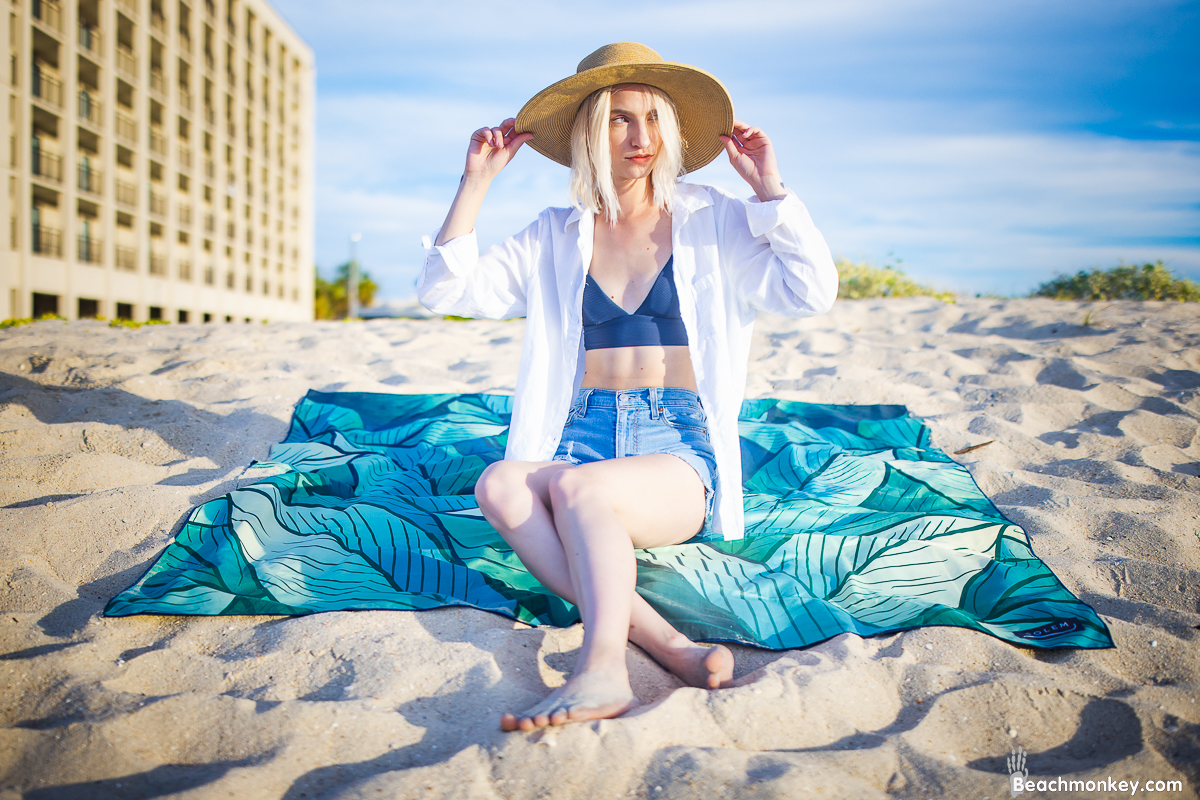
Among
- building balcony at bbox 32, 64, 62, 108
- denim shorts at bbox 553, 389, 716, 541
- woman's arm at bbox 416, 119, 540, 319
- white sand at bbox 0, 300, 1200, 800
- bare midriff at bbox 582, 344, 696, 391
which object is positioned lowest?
white sand at bbox 0, 300, 1200, 800

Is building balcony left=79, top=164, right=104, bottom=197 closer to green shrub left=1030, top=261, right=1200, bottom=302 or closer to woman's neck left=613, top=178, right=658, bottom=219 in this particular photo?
woman's neck left=613, top=178, right=658, bottom=219

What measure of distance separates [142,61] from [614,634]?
875 inches

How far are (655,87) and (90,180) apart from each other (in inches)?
763

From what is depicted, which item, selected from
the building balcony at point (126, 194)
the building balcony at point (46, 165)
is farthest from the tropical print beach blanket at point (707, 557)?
the building balcony at point (126, 194)

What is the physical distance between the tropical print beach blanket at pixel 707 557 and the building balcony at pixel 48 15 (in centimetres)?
1750

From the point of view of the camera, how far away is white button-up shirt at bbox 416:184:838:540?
1.86 metres

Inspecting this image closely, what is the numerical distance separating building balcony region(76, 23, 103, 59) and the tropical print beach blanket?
18965 millimetres

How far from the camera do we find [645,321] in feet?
6.53

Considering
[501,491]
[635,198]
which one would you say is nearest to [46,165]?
[635,198]

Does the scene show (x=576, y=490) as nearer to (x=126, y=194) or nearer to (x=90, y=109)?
(x=90, y=109)

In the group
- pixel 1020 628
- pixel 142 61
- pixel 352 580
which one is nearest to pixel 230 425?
pixel 352 580

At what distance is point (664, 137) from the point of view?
203cm

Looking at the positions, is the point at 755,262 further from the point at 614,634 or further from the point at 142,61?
the point at 142,61

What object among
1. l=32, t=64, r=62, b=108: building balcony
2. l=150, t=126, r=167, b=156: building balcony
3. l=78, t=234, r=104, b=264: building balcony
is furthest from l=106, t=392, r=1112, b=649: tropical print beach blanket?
l=150, t=126, r=167, b=156: building balcony
